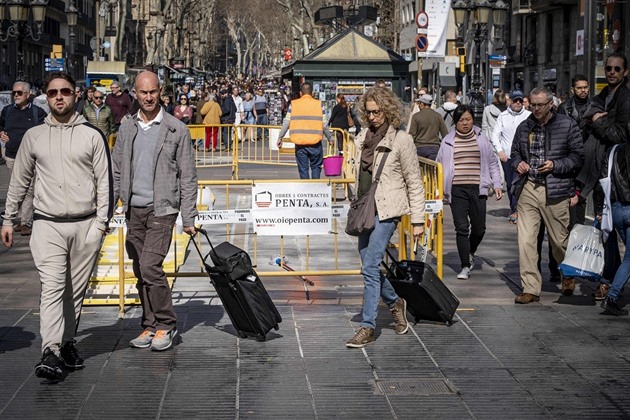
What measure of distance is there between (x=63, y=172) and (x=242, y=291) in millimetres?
1558

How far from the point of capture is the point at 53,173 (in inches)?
293

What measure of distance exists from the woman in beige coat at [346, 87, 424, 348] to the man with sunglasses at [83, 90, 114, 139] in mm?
12765

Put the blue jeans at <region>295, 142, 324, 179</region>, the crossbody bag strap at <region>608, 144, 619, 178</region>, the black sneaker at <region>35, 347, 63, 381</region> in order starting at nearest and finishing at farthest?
1. the black sneaker at <region>35, 347, 63, 381</region>
2. the crossbody bag strap at <region>608, 144, 619, 178</region>
3. the blue jeans at <region>295, 142, 324, 179</region>

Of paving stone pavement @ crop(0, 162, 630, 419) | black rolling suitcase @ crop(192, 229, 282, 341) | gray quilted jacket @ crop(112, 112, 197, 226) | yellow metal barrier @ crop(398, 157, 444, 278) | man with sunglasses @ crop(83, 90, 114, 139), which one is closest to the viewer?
paving stone pavement @ crop(0, 162, 630, 419)

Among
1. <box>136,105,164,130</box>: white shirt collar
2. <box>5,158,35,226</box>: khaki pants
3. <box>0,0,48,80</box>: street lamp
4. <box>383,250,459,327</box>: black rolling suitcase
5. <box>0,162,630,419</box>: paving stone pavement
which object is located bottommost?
<box>0,162,630,419</box>: paving stone pavement

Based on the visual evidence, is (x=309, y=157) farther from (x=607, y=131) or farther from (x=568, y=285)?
(x=607, y=131)

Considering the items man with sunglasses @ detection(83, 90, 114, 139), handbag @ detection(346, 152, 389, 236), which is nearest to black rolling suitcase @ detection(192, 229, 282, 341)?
handbag @ detection(346, 152, 389, 236)

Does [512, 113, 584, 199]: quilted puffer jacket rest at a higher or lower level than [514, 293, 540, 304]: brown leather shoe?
higher

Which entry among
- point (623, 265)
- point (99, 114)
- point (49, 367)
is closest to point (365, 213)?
point (49, 367)

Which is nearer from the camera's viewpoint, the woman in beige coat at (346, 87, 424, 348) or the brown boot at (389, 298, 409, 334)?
the woman in beige coat at (346, 87, 424, 348)

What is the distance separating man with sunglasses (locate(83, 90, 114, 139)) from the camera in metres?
20.7

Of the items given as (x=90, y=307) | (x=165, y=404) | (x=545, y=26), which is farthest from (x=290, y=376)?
(x=545, y=26)

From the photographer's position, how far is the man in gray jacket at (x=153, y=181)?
809 cm

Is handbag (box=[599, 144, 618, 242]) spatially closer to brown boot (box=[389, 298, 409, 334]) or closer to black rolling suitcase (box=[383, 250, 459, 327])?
black rolling suitcase (box=[383, 250, 459, 327])
